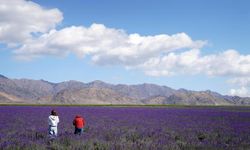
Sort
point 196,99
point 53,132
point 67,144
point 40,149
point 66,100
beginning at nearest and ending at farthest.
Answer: point 40,149
point 67,144
point 53,132
point 66,100
point 196,99

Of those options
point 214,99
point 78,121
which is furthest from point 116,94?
point 78,121

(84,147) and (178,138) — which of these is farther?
(178,138)

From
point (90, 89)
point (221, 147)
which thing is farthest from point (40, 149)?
point (90, 89)

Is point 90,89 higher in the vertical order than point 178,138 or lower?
higher

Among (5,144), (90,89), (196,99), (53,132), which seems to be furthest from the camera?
(196,99)

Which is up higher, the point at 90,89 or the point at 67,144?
the point at 90,89

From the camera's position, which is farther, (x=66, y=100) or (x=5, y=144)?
(x=66, y=100)

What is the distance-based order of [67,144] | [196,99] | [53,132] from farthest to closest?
[196,99] → [53,132] → [67,144]

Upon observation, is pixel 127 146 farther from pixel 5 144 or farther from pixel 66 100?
pixel 66 100

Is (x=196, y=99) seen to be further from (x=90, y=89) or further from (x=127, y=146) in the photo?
(x=127, y=146)

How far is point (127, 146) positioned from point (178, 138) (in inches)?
165

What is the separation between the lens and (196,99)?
192125 mm

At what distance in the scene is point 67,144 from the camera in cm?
1243

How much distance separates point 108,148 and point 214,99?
7481 inches
